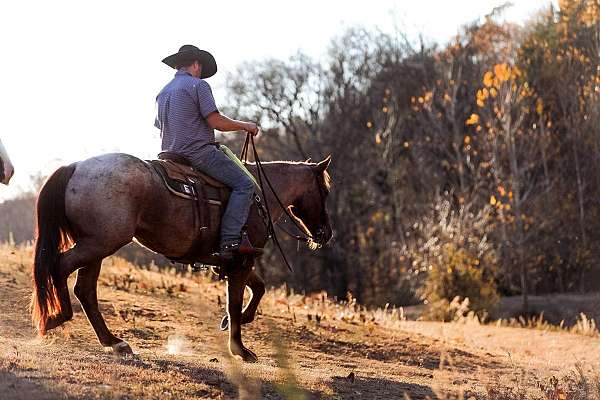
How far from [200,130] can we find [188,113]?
7.2 inches

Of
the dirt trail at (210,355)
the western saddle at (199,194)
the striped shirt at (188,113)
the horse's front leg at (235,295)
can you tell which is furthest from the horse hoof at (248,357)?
the striped shirt at (188,113)

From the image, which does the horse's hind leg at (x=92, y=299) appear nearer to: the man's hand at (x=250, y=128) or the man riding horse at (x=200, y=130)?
A: the man riding horse at (x=200, y=130)

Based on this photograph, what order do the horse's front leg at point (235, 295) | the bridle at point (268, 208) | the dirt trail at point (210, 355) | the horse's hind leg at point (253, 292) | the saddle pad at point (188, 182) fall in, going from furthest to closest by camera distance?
the horse's hind leg at point (253, 292) < the bridle at point (268, 208) < the horse's front leg at point (235, 295) < the saddle pad at point (188, 182) < the dirt trail at point (210, 355)

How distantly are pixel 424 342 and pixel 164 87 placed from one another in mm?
5797

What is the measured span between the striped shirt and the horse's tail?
119 centimetres

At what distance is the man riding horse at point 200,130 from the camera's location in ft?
27.0

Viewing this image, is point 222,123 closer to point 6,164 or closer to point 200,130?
point 200,130

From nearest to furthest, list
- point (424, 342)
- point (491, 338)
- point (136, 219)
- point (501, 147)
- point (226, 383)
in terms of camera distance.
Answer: point (226, 383), point (136, 219), point (424, 342), point (491, 338), point (501, 147)

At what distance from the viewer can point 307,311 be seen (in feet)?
45.6

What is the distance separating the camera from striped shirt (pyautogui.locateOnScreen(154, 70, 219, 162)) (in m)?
8.22

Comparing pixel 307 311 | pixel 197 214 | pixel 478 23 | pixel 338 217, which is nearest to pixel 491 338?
pixel 307 311

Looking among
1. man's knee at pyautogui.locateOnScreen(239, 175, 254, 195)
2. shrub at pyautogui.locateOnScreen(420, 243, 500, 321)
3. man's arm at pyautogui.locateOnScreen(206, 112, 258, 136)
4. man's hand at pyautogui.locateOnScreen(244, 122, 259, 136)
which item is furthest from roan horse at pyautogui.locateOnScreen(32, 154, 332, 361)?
shrub at pyautogui.locateOnScreen(420, 243, 500, 321)

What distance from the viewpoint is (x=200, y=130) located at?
8.28 meters

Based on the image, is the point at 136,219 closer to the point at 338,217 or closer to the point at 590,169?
the point at 590,169
